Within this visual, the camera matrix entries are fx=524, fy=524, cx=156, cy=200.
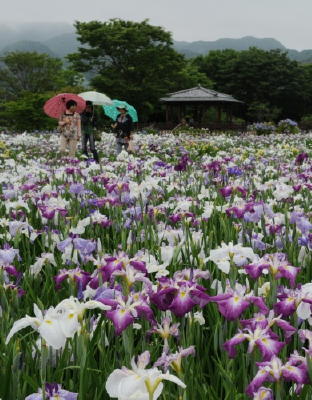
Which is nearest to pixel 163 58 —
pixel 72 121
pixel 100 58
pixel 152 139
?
pixel 100 58

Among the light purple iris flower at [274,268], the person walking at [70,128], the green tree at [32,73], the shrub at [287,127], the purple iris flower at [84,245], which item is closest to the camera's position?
the light purple iris flower at [274,268]

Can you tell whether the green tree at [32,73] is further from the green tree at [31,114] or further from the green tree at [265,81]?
the green tree at [31,114]

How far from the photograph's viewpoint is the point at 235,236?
390 centimetres

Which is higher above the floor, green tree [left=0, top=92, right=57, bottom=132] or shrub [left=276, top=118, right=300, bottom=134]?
green tree [left=0, top=92, right=57, bottom=132]

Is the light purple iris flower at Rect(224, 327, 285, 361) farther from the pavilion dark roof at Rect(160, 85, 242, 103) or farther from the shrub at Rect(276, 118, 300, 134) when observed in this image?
the pavilion dark roof at Rect(160, 85, 242, 103)

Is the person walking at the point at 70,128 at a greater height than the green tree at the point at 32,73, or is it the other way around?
the green tree at the point at 32,73

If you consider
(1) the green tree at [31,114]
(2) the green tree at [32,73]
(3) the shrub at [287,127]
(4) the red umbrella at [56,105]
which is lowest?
(3) the shrub at [287,127]

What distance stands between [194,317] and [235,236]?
5.91 feet

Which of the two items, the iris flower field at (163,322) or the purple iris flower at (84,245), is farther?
the purple iris flower at (84,245)

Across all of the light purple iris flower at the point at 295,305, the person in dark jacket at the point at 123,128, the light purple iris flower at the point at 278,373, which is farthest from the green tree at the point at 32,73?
the light purple iris flower at the point at 278,373

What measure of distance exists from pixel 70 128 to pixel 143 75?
112 ft

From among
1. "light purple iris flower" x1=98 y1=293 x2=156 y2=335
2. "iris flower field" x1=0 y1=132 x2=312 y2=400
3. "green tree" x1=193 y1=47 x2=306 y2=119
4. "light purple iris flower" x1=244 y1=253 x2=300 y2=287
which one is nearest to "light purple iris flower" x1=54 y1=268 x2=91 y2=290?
"iris flower field" x1=0 y1=132 x2=312 y2=400

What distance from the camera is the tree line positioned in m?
45.2

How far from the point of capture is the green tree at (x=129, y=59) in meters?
45.4
